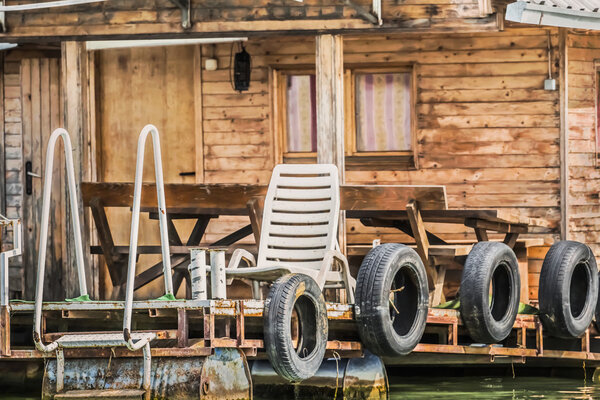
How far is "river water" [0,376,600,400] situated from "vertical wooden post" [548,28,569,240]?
197 centimetres

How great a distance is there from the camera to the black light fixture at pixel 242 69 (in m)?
11.6

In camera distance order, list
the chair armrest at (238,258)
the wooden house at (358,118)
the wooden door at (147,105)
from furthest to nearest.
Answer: the wooden door at (147,105)
the wooden house at (358,118)
the chair armrest at (238,258)

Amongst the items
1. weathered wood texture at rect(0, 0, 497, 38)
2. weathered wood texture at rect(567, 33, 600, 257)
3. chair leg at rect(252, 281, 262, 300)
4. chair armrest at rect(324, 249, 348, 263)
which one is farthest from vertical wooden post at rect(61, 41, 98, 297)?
weathered wood texture at rect(567, 33, 600, 257)

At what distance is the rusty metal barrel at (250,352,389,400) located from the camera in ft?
26.6

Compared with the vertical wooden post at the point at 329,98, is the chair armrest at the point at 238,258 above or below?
below

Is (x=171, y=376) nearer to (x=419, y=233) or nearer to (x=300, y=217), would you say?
(x=300, y=217)

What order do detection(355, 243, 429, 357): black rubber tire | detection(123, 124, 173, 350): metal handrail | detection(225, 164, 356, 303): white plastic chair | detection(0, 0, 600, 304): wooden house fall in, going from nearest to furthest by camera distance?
detection(123, 124, 173, 350): metal handrail
detection(355, 243, 429, 357): black rubber tire
detection(225, 164, 356, 303): white plastic chair
detection(0, 0, 600, 304): wooden house

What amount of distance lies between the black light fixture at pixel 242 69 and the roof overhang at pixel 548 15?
3.28 meters

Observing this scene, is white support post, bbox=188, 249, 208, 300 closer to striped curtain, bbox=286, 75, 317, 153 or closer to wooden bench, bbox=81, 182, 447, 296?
wooden bench, bbox=81, 182, 447, 296

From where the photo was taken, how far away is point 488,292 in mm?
8398

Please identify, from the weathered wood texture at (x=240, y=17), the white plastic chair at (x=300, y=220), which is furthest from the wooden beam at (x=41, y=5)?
the white plastic chair at (x=300, y=220)

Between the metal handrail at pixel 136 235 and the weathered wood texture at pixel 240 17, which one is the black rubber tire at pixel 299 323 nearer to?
the metal handrail at pixel 136 235

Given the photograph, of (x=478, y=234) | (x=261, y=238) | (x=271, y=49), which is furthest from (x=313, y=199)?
(x=271, y=49)

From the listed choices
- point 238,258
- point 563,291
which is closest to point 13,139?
point 238,258
